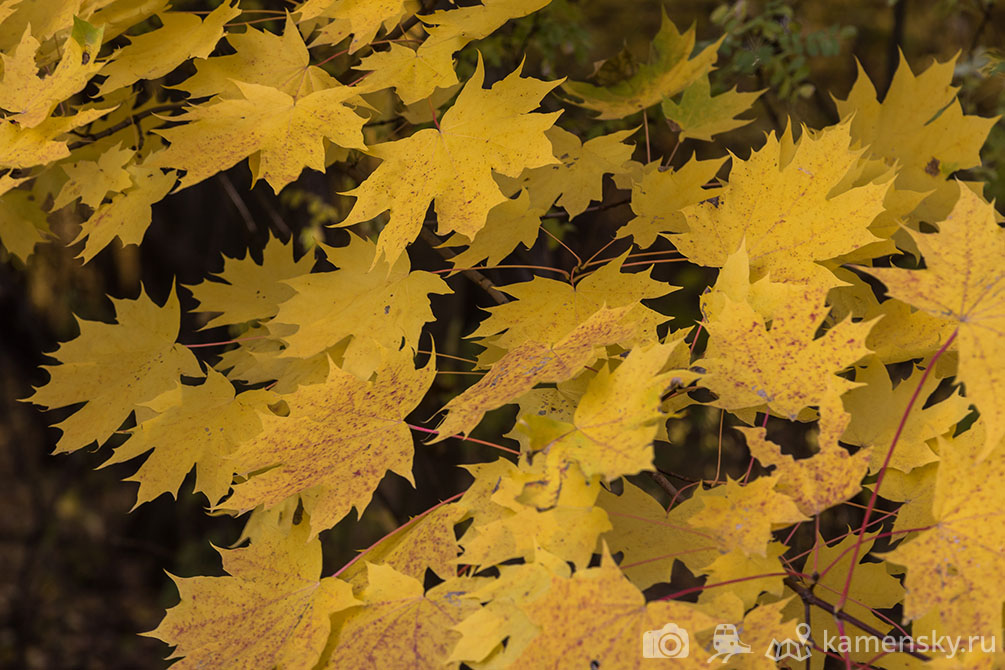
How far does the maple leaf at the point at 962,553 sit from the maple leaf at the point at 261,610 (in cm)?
55

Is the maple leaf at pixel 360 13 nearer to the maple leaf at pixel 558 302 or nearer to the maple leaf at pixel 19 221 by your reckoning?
the maple leaf at pixel 558 302

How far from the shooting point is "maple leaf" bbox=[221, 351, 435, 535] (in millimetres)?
861

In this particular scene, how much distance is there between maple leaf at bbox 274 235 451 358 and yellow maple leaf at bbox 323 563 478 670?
1.02 feet

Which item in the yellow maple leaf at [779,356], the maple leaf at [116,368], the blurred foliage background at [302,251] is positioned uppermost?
the maple leaf at [116,368]

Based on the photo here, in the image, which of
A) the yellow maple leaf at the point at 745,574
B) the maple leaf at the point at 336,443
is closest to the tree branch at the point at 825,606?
the yellow maple leaf at the point at 745,574

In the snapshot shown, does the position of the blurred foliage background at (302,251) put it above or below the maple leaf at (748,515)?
below

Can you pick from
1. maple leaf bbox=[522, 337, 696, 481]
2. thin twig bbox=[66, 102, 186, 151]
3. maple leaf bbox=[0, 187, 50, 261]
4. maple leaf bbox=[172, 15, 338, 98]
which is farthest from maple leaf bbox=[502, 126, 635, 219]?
maple leaf bbox=[0, 187, 50, 261]

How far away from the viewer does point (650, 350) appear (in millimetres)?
770

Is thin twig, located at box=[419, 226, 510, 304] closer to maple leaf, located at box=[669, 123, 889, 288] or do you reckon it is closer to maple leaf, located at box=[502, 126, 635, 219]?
maple leaf, located at box=[502, 126, 635, 219]

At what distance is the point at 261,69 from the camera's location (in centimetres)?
106

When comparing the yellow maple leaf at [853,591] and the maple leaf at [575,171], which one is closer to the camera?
the yellow maple leaf at [853,591]

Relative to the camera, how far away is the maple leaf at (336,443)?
2.82ft

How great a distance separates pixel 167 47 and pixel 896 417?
1.03 metres

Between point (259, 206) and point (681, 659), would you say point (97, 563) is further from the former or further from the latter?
point (681, 659)
